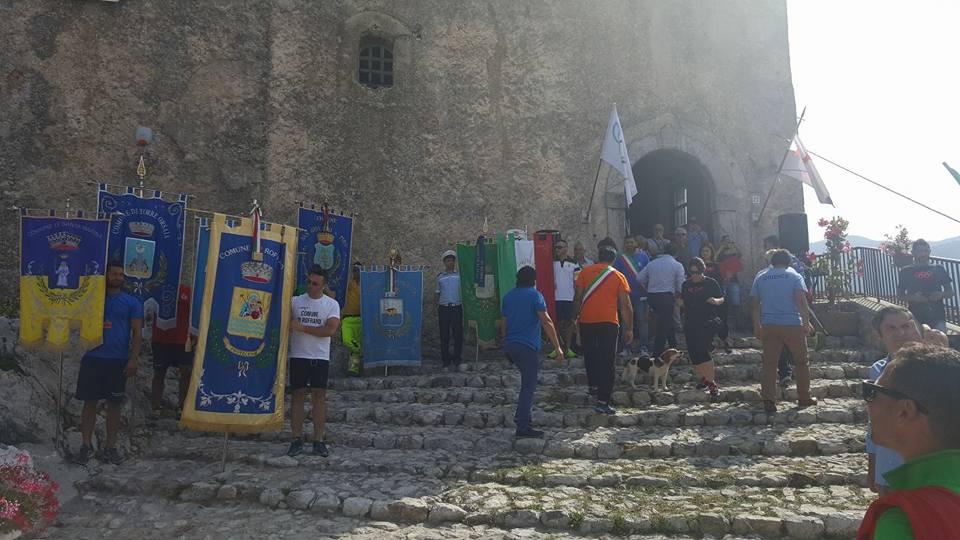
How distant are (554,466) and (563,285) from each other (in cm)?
Answer: 436

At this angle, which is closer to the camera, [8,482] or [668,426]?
[8,482]

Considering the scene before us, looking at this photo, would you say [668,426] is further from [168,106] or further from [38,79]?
[38,79]

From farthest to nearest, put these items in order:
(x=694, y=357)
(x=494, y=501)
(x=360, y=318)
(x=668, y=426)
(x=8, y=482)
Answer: (x=360, y=318) < (x=694, y=357) < (x=668, y=426) < (x=494, y=501) < (x=8, y=482)

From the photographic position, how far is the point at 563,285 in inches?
377

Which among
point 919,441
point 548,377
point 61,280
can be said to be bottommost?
point 548,377

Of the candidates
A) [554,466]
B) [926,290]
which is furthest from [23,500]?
[926,290]

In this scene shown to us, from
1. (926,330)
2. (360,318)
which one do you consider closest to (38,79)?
(360,318)

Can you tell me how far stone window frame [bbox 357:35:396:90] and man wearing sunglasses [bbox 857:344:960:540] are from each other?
11.3 meters

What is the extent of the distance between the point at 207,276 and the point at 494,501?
3.03 m

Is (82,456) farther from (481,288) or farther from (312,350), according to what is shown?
(481,288)

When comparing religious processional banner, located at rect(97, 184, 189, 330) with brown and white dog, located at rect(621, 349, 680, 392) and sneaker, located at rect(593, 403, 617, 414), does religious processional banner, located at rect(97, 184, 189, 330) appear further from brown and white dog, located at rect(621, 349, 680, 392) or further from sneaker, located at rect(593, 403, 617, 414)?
brown and white dog, located at rect(621, 349, 680, 392)

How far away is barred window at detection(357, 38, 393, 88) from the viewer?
12.1 meters

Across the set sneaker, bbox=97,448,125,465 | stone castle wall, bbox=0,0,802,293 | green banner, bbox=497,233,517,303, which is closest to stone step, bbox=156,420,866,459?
sneaker, bbox=97,448,125,465

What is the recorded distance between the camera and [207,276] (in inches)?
219
